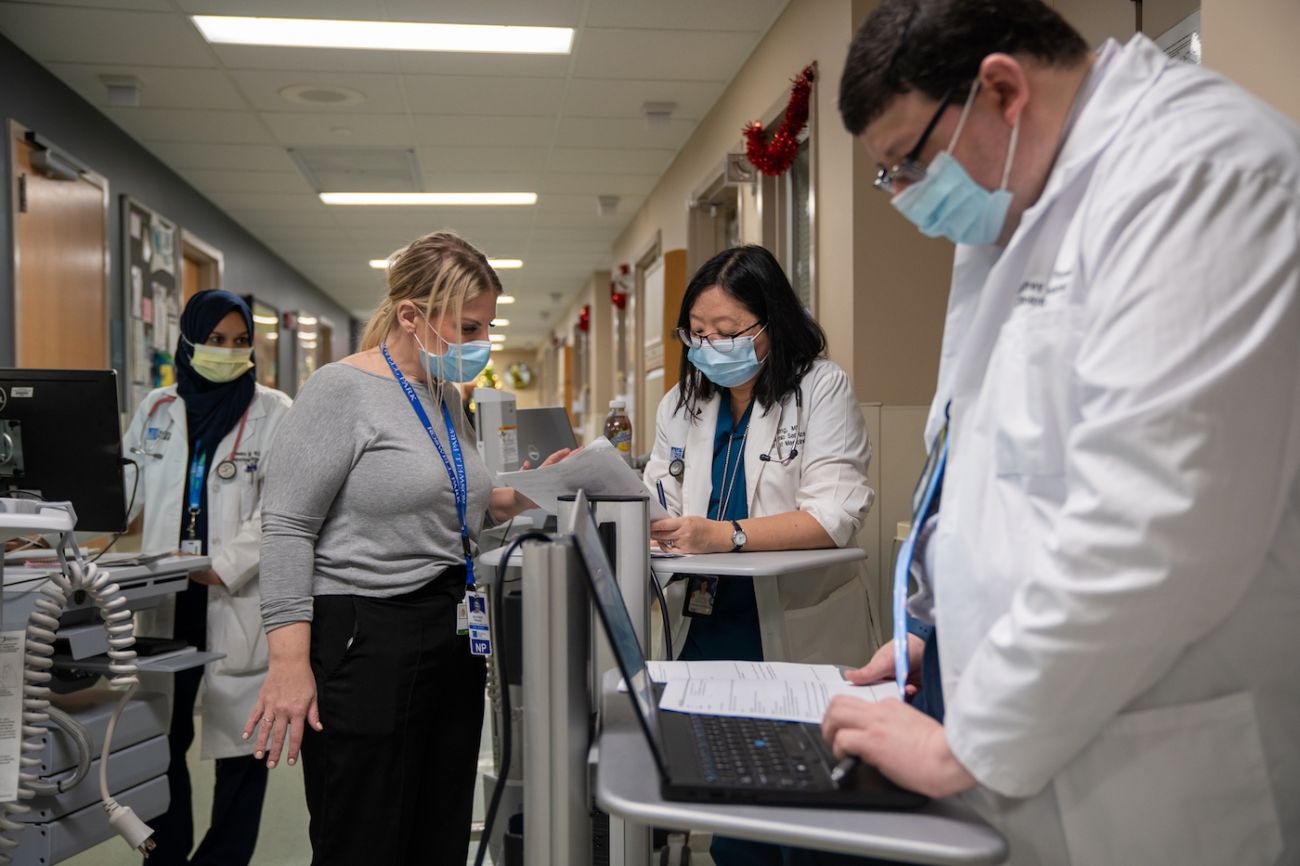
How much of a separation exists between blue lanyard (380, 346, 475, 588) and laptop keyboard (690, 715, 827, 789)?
832mm

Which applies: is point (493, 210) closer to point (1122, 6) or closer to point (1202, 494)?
point (1122, 6)

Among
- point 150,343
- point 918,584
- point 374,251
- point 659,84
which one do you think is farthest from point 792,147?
point 374,251

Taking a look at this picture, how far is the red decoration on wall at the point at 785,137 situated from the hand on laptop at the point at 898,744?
3152mm

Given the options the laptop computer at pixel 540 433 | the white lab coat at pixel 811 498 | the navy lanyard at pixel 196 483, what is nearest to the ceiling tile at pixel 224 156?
the navy lanyard at pixel 196 483

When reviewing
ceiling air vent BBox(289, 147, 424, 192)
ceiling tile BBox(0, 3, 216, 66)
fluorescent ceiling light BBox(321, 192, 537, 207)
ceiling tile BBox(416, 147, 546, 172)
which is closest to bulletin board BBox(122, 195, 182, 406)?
ceiling air vent BBox(289, 147, 424, 192)

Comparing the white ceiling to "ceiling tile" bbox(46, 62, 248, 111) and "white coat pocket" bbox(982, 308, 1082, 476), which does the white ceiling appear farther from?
"white coat pocket" bbox(982, 308, 1082, 476)

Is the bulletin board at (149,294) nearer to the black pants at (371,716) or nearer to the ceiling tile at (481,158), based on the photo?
the ceiling tile at (481,158)

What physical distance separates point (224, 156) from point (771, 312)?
184 inches

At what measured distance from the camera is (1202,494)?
0.76 m

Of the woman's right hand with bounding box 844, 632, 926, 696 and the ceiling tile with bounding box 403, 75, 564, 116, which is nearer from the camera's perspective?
the woman's right hand with bounding box 844, 632, 926, 696

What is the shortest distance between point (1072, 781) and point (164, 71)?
4.75 metres

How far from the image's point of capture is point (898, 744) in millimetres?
857

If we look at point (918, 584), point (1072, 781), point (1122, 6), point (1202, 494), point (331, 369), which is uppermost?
point (1122, 6)

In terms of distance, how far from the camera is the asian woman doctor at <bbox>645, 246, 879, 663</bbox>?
194cm
